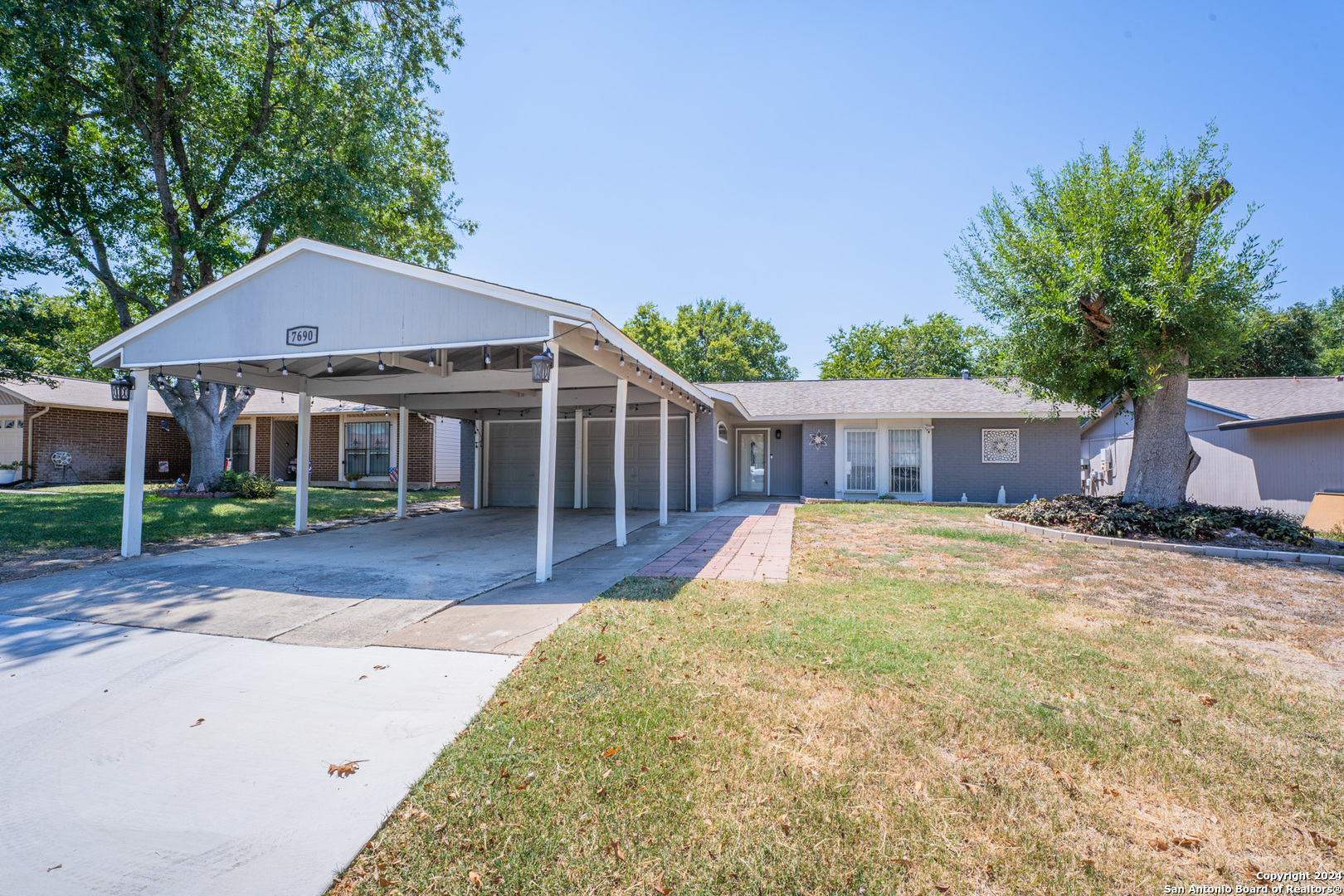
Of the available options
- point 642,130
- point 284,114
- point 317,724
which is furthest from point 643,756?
point 284,114

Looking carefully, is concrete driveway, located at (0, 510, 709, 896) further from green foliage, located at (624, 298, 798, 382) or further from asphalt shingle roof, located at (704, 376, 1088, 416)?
green foliage, located at (624, 298, 798, 382)

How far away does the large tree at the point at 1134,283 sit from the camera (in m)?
8.45

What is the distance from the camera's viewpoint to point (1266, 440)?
11.9 metres

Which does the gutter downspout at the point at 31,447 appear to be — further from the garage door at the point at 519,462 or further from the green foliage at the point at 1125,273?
the green foliage at the point at 1125,273

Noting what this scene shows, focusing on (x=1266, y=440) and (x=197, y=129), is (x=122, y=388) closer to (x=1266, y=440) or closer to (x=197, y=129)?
(x=197, y=129)

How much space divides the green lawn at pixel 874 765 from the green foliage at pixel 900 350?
30.1 m

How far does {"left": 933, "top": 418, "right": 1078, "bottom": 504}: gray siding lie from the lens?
14.3 metres

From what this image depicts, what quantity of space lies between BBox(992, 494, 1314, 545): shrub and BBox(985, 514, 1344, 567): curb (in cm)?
28

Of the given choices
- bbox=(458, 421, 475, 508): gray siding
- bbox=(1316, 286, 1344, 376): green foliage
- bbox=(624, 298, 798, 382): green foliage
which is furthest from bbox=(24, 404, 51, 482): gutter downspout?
bbox=(1316, 286, 1344, 376): green foliage

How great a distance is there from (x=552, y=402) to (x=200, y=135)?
13.2m

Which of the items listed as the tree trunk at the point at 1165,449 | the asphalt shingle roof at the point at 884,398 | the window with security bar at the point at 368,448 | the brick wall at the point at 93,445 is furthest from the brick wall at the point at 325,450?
the tree trunk at the point at 1165,449

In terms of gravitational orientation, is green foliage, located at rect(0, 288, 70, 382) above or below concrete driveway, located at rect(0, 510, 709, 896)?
above

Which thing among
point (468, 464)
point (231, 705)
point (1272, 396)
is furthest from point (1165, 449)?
point (468, 464)

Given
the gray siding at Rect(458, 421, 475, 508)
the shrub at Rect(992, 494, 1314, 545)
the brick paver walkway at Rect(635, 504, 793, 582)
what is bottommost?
the brick paver walkway at Rect(635, 504, 793, 582)
